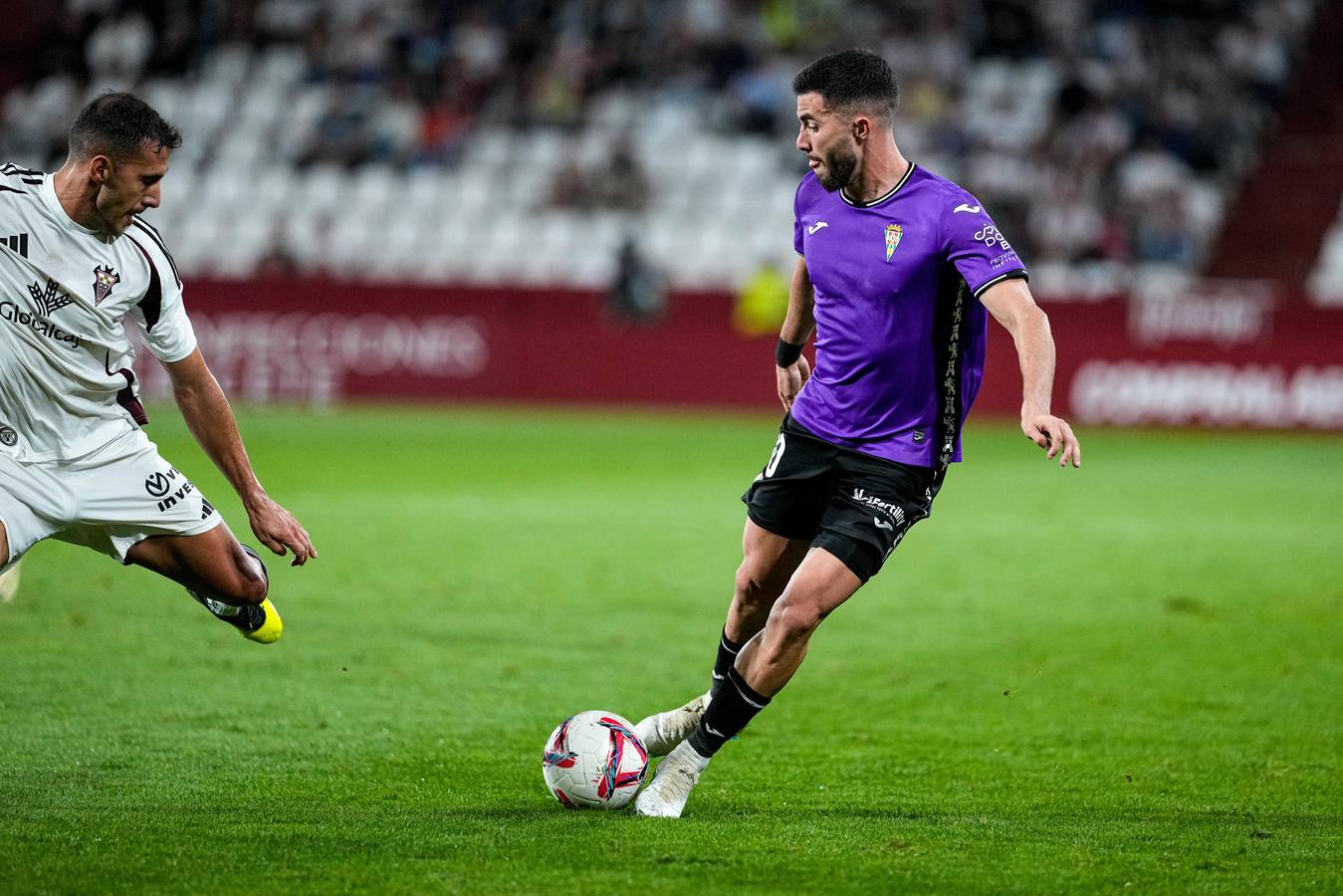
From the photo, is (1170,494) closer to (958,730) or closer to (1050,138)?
(958,730)

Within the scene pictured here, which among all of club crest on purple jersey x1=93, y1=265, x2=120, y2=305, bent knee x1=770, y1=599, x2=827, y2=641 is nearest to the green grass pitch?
bent knee x1=770, y1=599, x2=827, y2=641

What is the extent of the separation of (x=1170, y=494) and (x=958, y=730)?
368 inches

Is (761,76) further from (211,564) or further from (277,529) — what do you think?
(277,529)

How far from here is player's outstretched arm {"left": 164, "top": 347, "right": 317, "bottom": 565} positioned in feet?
17.7

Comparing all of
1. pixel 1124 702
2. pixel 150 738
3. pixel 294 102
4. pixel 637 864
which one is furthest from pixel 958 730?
pixel 294 102

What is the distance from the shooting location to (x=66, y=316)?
204 inches

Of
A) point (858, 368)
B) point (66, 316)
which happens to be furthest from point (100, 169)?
point (858, 368)

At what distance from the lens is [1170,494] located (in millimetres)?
15281

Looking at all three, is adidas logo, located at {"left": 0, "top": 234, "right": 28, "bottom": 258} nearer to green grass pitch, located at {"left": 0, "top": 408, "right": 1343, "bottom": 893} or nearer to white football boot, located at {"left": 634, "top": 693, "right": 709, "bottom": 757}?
green grass pitch, located at {"left": 0, "top": 408, "right": 1343, "bottom": 893}

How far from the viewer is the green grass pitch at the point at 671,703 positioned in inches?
186

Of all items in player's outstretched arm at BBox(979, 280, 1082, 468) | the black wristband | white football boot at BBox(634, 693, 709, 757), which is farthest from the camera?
the black wristband

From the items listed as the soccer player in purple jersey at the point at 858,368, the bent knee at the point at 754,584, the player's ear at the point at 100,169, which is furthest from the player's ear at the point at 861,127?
the player's ear at the point at 100,169

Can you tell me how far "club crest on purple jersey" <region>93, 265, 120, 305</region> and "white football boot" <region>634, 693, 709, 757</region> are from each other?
7.50ft

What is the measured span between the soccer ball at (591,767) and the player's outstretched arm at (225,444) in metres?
1.04
